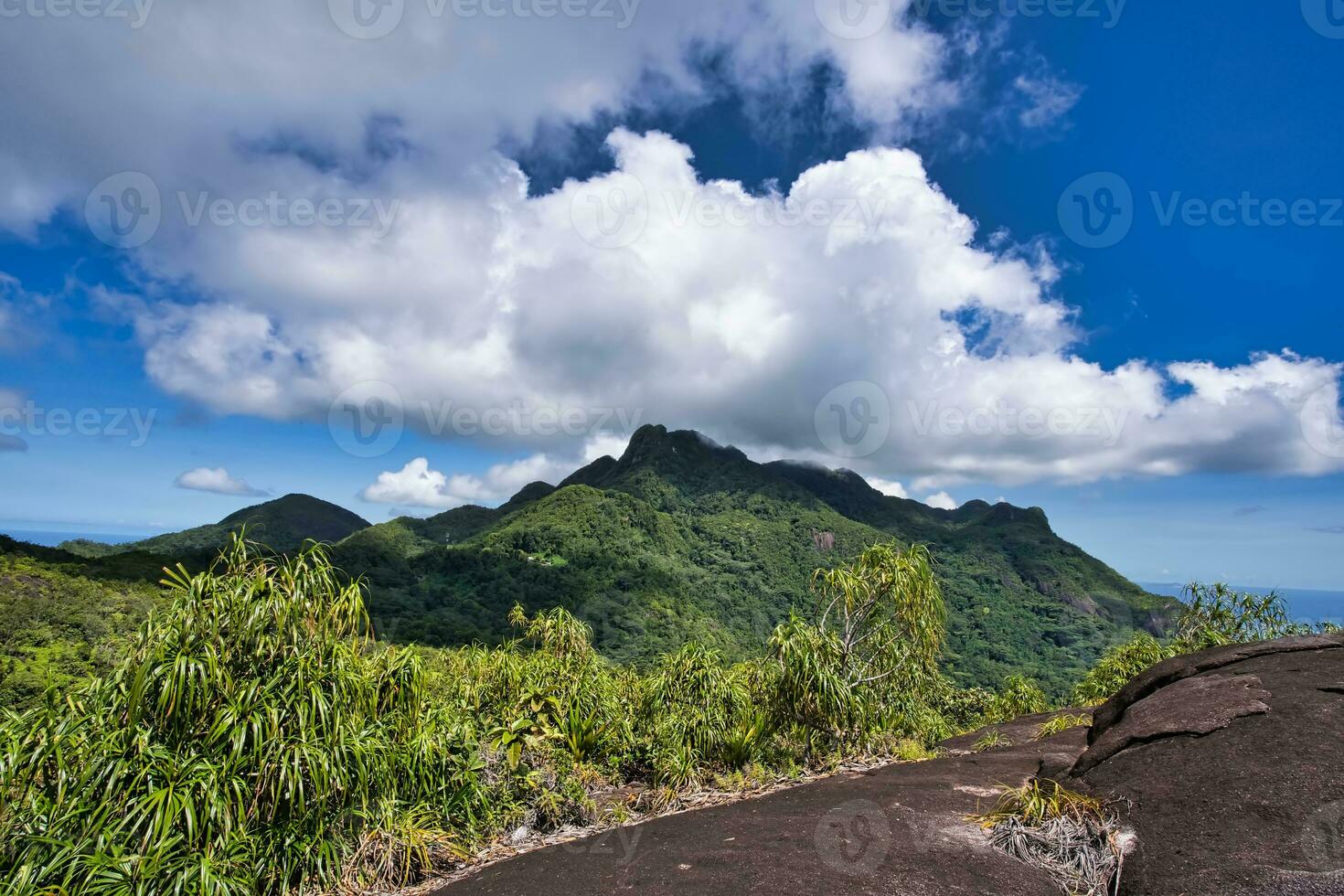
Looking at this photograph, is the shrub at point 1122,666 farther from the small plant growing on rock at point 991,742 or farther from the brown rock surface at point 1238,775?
the brown rock surface at point 1238,775

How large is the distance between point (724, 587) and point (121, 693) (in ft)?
294

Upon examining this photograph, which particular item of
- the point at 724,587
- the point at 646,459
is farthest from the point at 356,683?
the point at 646,459

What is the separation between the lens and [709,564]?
104 meters

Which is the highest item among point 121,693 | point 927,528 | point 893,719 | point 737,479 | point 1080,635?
point 737,479

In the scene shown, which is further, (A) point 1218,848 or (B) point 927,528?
(B) point 927,528

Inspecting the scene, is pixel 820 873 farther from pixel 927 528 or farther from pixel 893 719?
pixel 927 528

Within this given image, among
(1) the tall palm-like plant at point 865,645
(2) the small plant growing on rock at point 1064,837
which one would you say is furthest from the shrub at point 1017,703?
(2) the small plant growing on rock at point 1064,837

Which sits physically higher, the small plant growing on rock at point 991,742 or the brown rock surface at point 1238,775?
the brown rock surface at point 1238,775

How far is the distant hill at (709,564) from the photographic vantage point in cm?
6481

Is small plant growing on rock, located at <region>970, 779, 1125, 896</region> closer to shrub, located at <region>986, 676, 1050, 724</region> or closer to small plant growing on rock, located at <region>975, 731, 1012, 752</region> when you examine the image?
small plant growing on rock, located at <region>975, 731, 1012, 752</region>

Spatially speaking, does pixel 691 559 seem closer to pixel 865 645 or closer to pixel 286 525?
pixel 286 525

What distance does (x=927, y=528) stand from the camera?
443ft

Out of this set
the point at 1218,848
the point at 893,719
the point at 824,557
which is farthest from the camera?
the point at 824,557

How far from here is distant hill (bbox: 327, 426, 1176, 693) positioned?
2552 inches
